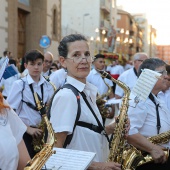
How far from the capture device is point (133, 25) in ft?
297

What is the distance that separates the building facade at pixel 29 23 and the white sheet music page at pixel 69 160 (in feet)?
61.2

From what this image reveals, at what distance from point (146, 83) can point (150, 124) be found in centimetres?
54

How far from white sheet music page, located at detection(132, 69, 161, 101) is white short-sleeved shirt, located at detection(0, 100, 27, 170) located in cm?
139

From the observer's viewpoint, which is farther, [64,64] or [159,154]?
[159,154]

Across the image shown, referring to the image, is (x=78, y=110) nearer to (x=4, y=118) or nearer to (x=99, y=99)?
(x=4, y=118)

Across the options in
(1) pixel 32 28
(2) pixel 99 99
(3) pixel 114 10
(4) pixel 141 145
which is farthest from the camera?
(3) pixel 114 10

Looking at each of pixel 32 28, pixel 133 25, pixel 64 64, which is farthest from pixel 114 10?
pixel 64 64

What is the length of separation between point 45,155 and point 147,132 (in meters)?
2.02

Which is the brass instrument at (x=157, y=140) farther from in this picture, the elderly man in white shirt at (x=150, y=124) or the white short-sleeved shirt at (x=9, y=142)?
the white short-sleeved shirt at (x=9, y=142)

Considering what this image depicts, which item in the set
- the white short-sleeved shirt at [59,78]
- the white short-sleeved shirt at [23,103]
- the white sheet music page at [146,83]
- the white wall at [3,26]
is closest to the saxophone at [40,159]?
the white sheet music page at [146,83]

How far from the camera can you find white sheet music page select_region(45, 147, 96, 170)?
222 cm

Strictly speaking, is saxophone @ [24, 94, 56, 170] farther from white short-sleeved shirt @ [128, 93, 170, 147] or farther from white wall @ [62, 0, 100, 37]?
white wall @ [62, 0, 100, 37]

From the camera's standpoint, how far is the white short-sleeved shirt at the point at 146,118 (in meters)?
3.83

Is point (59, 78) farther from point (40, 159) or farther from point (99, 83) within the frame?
point (40, 159)
